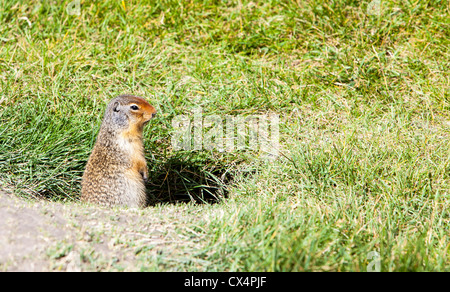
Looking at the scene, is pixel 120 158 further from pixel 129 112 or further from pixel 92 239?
pixel 92 239

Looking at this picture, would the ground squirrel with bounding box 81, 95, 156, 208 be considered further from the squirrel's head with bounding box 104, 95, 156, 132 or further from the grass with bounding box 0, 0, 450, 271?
the grass with bounding box 0, 0, 450, 271

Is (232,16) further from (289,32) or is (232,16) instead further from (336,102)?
(336,102)

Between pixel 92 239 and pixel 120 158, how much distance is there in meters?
1.28

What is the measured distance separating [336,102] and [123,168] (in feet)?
7.25

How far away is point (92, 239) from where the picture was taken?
3160 mm

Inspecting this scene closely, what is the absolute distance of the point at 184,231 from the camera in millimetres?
3303

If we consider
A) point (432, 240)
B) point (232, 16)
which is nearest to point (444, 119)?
point (432, 240)

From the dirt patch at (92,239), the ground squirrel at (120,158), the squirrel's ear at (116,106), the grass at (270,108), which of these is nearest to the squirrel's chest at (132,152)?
the ground squirrel at (120,158)

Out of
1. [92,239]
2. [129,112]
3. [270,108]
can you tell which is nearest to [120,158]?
[129,112]

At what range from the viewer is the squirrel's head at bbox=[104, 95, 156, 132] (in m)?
4.34

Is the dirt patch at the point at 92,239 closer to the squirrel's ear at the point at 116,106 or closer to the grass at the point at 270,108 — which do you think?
the grass at the point at 270,108

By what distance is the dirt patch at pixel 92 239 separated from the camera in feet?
9.57

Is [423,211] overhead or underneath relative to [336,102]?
underneath

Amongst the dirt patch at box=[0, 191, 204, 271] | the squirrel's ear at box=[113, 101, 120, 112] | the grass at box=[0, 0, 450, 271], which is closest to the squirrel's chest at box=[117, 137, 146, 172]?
the squirrel's ear at box=[113, 101, 120, 112]
